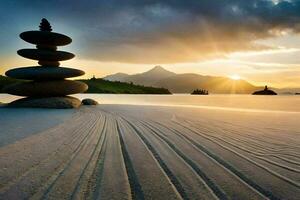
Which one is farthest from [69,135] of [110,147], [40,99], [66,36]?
[66,36]

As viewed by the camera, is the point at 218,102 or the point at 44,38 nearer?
the point at 44,38

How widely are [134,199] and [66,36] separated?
15.0 m

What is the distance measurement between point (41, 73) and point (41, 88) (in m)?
0.92

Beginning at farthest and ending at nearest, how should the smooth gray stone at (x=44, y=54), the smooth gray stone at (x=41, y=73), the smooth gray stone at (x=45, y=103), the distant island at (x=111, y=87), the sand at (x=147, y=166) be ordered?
the distant island at (x=111, y=87) → the smooth gray stone at (x=44, y=54) → the smooth gray stone at (x=41, y=73) → the smooth gray stone at (x=45, y=103) → the sand at (x=147, y=166)

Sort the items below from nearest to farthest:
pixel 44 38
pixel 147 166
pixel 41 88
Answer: pixel 147 166, pixel 41 88, pixel 44 38

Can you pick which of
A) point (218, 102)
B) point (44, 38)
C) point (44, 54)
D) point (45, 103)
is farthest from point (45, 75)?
point (218, 102)

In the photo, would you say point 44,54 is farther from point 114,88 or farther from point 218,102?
point 114,88

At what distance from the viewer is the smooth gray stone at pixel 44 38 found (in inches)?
581

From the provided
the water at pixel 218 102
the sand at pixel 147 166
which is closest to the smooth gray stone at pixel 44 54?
the water at pixel 218 102

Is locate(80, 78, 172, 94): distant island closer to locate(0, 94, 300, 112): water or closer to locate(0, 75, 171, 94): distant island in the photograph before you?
locate(0, 75, 171, 94): distant island

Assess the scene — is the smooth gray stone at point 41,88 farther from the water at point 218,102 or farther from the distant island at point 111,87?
the distant island at point 111,87

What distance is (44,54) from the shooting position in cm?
1488

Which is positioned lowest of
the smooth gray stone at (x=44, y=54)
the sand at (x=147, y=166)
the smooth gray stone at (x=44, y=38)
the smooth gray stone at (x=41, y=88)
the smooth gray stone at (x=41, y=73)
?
the sand at (x=147, y=166)

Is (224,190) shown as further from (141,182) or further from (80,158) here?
(80,158)
